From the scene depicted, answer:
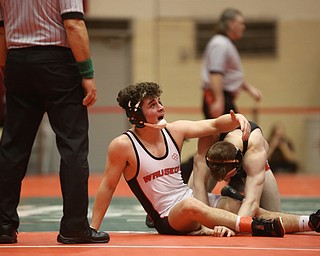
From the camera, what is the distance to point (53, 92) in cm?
469

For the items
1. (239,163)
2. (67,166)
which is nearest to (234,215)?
(239,163)

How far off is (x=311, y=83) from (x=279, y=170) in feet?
6.91

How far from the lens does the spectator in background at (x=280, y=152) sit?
46.5 feet

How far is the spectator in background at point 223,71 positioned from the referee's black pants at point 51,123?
3884 millimetres

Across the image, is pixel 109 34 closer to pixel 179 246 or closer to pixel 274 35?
pixel 274 35

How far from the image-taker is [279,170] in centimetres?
1425

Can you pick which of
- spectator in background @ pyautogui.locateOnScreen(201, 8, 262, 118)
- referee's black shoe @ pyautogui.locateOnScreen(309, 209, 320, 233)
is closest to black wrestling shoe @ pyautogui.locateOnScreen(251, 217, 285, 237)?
referee's black shoe @ pyautogui.locateOnScreen(309, 209, 320, 233)

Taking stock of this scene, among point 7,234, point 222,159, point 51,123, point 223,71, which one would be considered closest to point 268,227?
point 222,159

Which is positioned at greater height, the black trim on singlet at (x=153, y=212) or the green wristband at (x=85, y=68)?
the green wristband at (x=85, y=68)

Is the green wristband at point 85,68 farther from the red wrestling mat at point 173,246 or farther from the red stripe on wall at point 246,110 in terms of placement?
the red stripe on wall at point 246,110

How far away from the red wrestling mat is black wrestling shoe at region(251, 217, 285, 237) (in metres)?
0.06

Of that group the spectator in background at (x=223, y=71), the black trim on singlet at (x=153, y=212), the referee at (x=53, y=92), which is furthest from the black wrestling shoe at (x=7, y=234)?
the spectator in background at (x=223, y=71)

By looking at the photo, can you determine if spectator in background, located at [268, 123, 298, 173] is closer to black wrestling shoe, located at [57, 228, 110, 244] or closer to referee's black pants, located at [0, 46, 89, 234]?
black wrestling shoe, located at [57, 228, 110, 244]

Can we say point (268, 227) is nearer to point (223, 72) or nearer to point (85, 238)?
point (85, 238)
